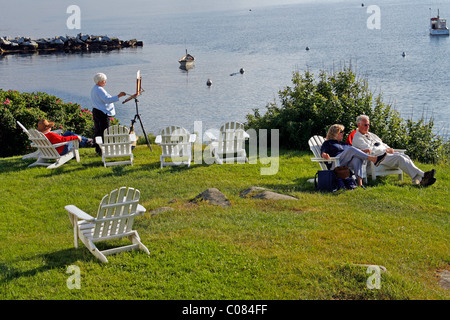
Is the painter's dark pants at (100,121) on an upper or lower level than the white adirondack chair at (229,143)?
upper

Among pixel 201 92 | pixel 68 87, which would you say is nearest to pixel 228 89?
pixel 201 92

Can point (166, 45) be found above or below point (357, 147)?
above

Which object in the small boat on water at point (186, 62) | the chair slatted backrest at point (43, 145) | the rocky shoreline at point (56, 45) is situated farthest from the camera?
the rocky shoreline at point (56, 45)

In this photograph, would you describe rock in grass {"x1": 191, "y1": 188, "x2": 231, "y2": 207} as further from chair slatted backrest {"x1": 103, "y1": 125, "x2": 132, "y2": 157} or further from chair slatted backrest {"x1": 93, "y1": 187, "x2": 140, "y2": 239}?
chair slatted backrest {"x1": 103, "y1": 125, "x2": 132, "y2": 157}

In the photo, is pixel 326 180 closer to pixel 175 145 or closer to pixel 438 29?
pixel 175 145

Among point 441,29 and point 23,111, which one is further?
point 441,29

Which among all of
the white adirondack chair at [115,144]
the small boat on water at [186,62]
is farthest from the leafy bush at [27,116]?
the small boat on water at [186,62]

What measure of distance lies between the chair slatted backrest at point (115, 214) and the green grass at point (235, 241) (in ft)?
1.32

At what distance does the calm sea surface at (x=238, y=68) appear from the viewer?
36406 millimetres

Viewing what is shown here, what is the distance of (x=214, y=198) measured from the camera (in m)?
9.22

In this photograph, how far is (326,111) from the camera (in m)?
14.7

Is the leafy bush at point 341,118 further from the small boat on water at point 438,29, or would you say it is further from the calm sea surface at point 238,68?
the small boat on water at point 438,29
